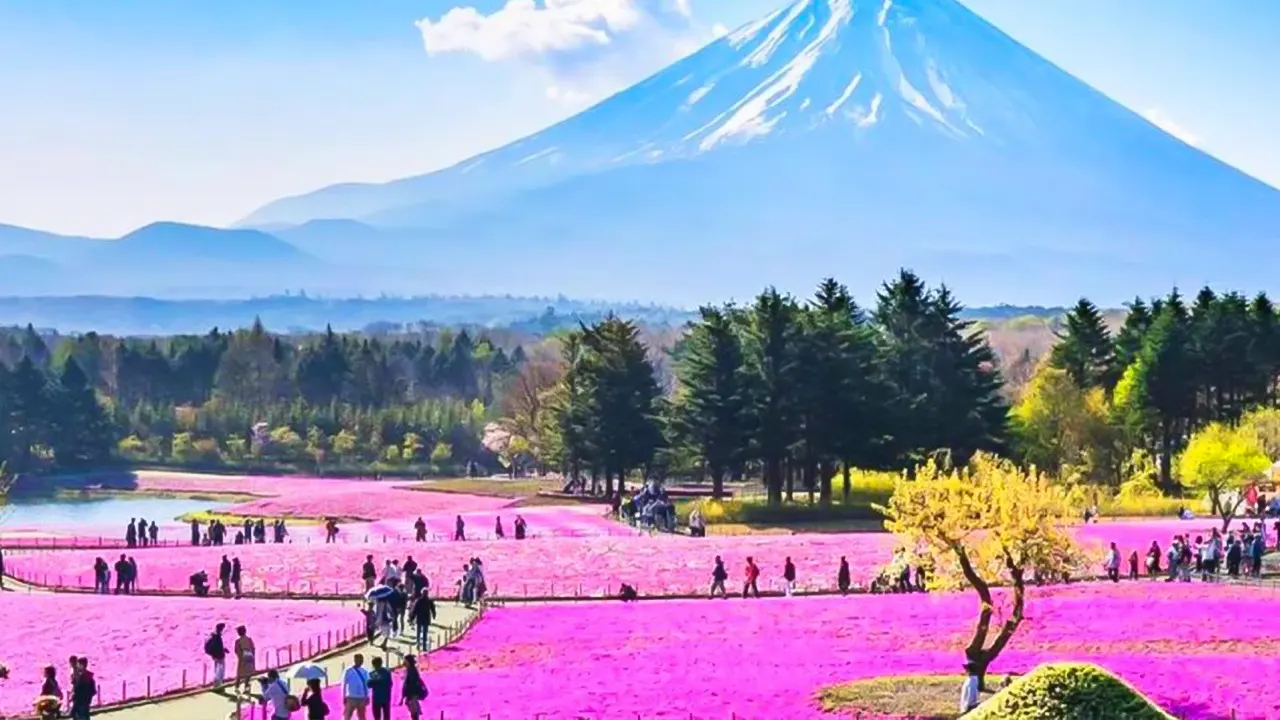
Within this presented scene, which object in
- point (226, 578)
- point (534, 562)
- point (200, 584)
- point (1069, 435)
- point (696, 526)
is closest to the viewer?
point (200, 584)

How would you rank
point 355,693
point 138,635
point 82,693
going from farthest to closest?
point 138,635, point 82,693, point 355,693

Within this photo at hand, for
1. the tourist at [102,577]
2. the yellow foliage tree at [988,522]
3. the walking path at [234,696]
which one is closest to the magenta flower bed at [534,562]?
the tourist at [102,577]

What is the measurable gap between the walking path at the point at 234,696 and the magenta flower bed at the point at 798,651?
3.33 feet

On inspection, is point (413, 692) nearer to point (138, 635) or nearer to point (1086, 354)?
point (138, 635)

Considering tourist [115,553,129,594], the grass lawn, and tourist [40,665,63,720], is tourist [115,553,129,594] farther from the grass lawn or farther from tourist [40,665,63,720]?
the grass lawn

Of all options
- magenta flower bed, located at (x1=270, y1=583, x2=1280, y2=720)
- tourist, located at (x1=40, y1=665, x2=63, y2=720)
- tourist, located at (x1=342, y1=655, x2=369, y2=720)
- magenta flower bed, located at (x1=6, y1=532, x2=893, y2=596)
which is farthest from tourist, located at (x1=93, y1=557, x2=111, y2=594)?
tourist, located at (x1=342, y1=655, x2=369, y2=720)

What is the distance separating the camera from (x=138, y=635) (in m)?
44.3

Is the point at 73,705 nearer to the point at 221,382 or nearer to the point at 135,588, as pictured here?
the point at 135,588

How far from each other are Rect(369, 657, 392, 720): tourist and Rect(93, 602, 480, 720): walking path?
1625mm

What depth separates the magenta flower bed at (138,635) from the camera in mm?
38562

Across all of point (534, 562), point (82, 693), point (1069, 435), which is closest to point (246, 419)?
point (1069, 435)

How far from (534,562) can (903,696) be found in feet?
90.5

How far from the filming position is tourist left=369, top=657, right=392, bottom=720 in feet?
99.0

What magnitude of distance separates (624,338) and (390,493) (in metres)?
18.9
